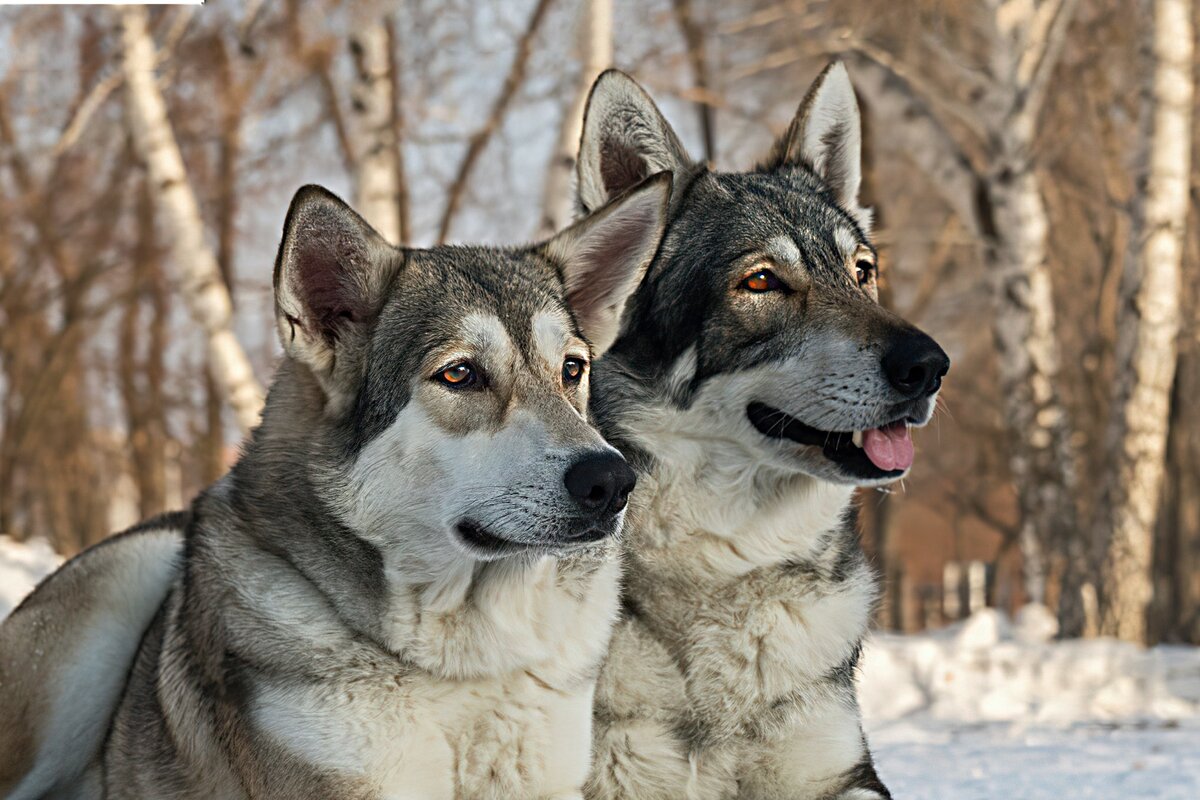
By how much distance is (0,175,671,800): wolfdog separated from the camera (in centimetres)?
355

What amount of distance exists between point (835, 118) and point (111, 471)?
34982mm

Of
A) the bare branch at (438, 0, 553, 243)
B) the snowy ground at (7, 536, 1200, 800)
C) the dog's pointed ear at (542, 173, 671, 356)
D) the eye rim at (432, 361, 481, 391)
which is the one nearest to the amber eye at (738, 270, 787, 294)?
the dog's pointed ear at (542, 173, 671, 356)

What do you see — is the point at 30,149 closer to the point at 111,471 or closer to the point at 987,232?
the point at 111,471

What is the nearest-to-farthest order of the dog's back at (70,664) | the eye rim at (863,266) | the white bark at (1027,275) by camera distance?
the dog's back at (70,664)
the eye rim at (863,266)
the white bark at (1027,275)

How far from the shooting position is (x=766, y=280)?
4504 mm

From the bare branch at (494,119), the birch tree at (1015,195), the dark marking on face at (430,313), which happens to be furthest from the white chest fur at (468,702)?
the bare branch at (494,119)

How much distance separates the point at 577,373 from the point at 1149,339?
7.99 meters

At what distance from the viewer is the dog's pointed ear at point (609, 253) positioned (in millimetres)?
4270

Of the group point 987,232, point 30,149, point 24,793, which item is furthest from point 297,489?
point 30,149

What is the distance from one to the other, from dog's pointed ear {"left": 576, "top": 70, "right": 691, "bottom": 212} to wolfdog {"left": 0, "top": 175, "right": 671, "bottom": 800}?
0.77 m

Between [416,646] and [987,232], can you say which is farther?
[987,232]

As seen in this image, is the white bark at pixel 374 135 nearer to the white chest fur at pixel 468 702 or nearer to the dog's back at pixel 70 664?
the dog's back at pixel 70 664

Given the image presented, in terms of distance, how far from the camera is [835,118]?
17.1 ft

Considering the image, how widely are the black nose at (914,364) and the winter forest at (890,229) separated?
63 centimetres
